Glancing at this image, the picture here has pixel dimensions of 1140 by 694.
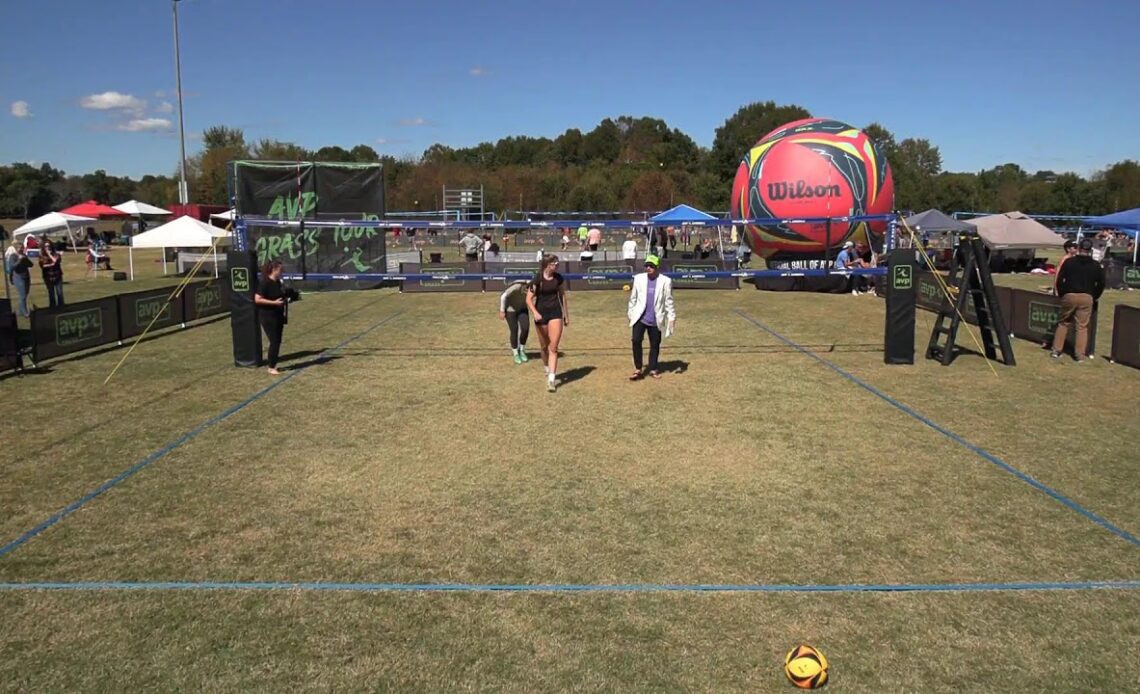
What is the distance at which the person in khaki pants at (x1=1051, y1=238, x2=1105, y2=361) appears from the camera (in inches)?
494

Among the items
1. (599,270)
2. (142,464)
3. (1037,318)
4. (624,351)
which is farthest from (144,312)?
(1037,318)

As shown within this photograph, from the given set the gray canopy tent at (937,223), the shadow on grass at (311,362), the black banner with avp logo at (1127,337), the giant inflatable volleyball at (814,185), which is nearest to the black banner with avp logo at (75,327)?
the shadow on grass at (311,362)

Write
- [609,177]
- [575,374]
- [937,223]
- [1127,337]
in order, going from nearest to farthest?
[575,374] → [1127,337] → [937,223] → [609,177]

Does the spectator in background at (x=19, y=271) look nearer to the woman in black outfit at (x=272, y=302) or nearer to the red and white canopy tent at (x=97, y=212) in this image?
the woman in black outfit at (x=272, y=302)

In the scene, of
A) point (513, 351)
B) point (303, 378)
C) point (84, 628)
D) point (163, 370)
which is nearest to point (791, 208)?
point (513, 351)

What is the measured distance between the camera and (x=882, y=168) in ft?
72.6

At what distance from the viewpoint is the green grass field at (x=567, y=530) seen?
433 cm

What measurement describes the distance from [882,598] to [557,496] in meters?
2.83

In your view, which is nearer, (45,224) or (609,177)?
(45,224)

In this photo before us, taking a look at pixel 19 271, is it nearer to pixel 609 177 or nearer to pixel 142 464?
pixel 142 464

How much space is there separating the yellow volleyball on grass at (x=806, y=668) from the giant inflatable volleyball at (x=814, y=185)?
1827 centimetres

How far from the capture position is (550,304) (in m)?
10.9

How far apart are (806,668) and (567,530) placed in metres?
2.42

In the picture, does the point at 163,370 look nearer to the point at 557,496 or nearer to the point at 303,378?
the point at 303,378
